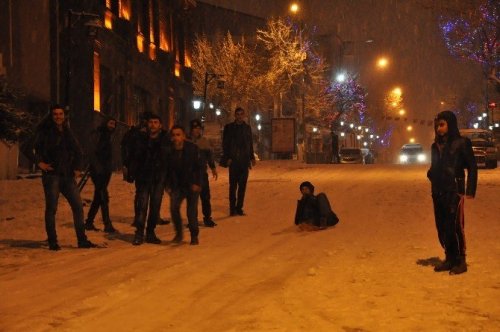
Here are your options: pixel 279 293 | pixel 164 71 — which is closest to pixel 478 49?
pixel 164 71

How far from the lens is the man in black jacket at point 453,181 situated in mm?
7348

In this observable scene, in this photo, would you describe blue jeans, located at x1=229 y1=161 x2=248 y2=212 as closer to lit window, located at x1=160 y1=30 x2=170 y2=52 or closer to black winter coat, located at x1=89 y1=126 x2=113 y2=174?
black winter coat, located at x1=89 y1=126 x2=113 y2=174

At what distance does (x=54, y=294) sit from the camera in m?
6.61

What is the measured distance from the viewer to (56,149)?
938cm

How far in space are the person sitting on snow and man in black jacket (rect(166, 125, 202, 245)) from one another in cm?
228

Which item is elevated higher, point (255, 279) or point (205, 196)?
point (205, 196)

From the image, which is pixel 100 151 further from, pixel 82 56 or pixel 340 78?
pixel 340 78

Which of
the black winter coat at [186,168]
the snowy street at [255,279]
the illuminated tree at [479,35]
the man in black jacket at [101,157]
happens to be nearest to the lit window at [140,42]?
the illuminated tree at [479,35]

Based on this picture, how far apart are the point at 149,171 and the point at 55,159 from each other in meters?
1.31

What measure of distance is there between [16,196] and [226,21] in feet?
206

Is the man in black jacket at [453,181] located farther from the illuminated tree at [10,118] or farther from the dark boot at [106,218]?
the illuminated tree at [10,118]

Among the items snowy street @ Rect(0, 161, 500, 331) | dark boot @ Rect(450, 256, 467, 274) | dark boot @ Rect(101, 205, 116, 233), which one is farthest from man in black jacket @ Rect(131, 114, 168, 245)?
dark boot @ Rect(450, 256, 467, 274)

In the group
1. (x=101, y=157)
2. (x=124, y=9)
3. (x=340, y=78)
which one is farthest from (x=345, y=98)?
(x=101, y=157)

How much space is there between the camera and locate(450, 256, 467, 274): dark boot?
24.0 ft
